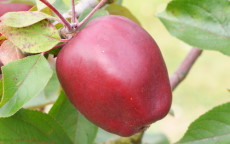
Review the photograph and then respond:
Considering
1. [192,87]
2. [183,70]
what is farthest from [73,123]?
[192,87]

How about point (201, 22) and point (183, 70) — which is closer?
point (201, 22)

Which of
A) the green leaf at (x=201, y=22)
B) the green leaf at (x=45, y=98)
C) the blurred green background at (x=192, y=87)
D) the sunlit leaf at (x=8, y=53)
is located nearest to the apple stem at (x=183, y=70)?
the green leaf at (x=45, y=98)

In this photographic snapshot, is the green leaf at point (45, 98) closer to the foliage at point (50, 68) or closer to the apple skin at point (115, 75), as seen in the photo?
the foliage at point (50, 68)

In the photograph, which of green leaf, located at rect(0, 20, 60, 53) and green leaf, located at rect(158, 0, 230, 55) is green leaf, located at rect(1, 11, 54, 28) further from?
green leaf, located at rect(158, 0, 230, 55)

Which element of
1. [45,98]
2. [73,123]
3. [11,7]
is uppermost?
[11,7]

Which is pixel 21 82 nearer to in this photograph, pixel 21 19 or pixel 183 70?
pixel 21 19

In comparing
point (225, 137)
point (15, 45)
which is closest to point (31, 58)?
point (15, 45)
